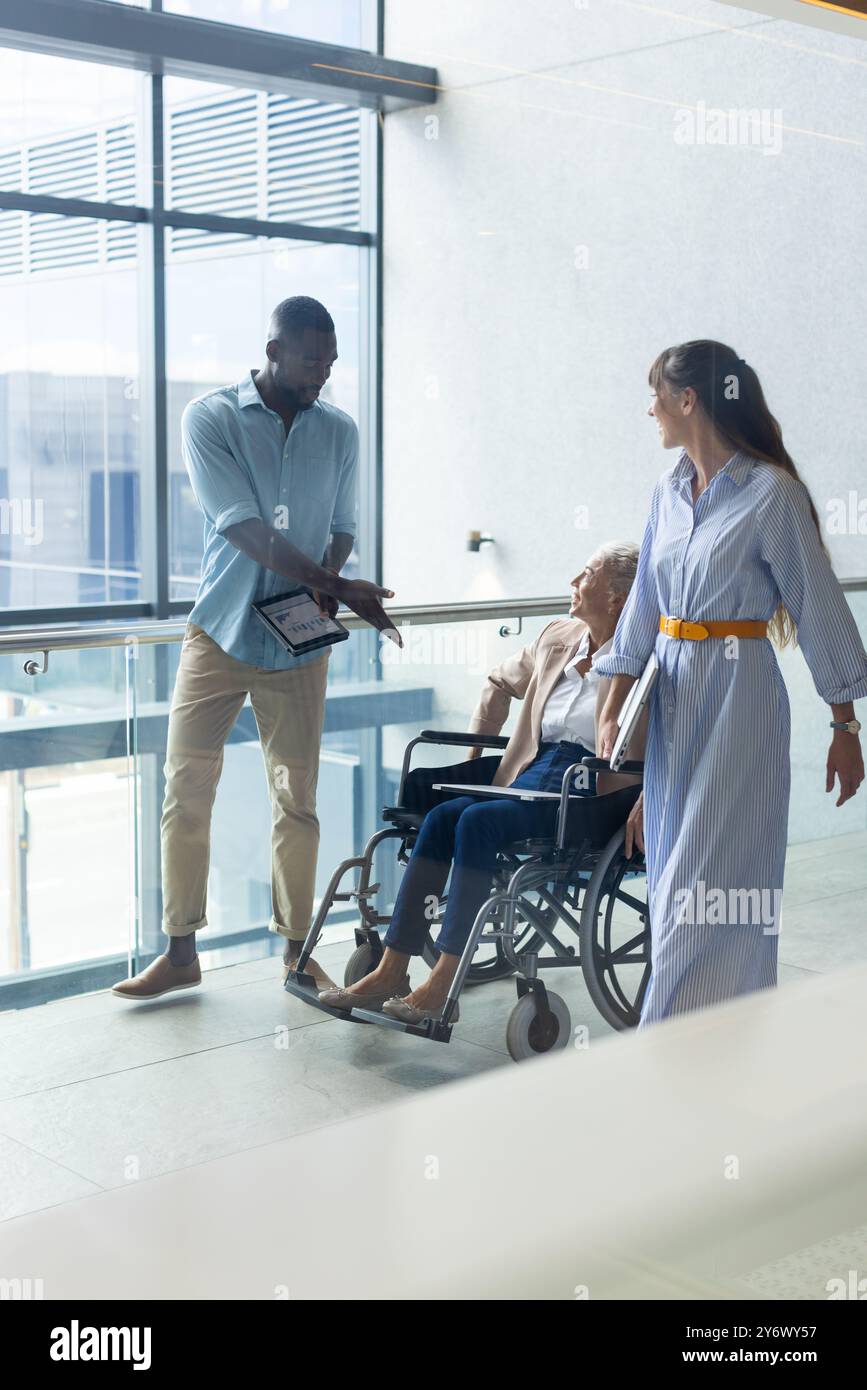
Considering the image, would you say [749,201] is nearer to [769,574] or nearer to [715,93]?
[715,93]

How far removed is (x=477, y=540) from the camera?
5664 millimetres

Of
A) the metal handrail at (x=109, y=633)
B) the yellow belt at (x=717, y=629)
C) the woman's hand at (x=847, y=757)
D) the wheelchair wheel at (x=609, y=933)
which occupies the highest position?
the yellow belt at (x=717, y=629)

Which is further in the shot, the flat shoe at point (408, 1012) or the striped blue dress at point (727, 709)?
the flat shoe at point (408, 1012)

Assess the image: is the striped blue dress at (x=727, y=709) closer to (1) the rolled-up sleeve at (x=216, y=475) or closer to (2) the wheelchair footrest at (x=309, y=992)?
(2) the wheelchair footrest at (x=309, y=992)

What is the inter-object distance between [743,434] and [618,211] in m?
3.17

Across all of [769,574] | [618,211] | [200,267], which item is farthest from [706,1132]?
[200,267]

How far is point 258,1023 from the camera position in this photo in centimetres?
240

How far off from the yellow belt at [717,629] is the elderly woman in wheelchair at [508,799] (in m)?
0.33

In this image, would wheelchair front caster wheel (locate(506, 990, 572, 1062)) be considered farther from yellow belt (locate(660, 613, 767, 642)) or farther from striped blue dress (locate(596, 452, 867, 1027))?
yellow belt (locate(660, 613, 767, 642))

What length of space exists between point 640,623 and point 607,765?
257 mm

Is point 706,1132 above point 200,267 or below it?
below

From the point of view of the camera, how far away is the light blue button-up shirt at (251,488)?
261 cm

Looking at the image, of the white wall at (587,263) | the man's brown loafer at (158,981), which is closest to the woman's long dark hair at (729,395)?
the man's brown loafer at (158,981)

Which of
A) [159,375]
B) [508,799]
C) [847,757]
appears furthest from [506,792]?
[159,375]
